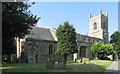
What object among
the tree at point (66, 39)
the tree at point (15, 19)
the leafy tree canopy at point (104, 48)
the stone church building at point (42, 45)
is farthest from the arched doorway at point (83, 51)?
the tree at point (15, 19)

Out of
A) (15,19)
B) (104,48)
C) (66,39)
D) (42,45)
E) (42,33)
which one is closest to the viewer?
(15,19)

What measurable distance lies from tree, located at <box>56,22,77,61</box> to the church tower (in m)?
30.0

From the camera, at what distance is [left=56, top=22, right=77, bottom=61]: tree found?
5153 cm

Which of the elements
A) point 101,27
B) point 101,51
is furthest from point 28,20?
point 101,27

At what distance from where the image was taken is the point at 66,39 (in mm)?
51688

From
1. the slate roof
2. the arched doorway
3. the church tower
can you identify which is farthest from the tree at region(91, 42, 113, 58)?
the church tower

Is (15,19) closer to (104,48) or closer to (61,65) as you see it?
(61,65)

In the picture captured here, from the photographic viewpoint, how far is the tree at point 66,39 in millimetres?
51531

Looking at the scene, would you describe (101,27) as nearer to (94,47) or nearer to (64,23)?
(94,47)

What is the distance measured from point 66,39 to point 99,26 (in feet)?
106

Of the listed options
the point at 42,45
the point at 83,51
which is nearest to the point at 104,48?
the point at 83,51

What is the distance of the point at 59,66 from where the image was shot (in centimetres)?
2595

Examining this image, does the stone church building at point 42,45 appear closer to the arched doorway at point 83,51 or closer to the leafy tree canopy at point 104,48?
the arched doorway at point 83,51

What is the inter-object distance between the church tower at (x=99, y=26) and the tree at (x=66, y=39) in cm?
3005
